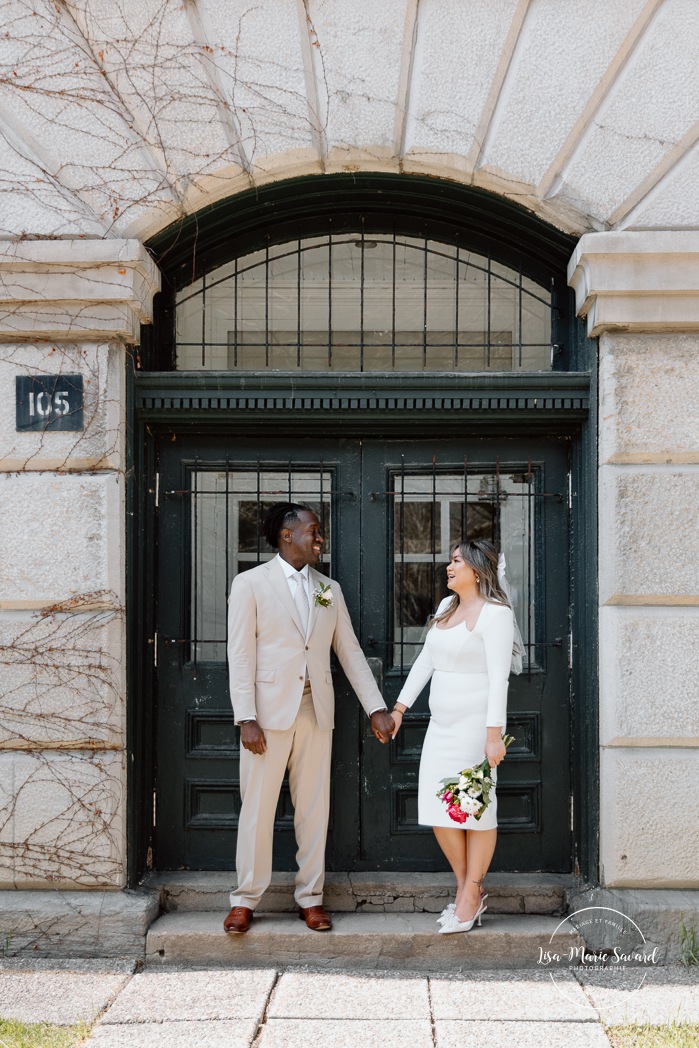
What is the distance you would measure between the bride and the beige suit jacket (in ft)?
1.39

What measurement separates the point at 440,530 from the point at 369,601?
0.56m

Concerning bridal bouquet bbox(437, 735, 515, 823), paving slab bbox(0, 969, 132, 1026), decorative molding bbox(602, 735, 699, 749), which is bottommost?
paving slab bbox(0, 969, 132, 1026)

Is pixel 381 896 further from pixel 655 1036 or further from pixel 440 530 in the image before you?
pixel 440 530

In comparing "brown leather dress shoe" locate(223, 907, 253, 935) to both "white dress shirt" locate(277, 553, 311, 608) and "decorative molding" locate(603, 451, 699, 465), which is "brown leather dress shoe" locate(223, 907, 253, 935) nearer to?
"white dress shirt" locate(277, 553, 311, 608)

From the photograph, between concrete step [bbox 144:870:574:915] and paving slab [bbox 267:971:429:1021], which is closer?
paving slab [bbox 267:971:429:1021]

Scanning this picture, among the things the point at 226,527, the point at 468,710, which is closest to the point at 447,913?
the point at 468,710

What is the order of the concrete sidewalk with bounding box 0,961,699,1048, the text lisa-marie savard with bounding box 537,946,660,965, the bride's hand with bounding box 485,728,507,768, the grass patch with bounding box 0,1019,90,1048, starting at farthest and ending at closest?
the text lisa-marie savard with bounding box 537,946,660,965 → the bride's hand with bounding box 485,728,507,768 → the concrete sidewalk with bounding box 0,961,699,1048 → the grass patch with bounding box 0,1019,90,1048

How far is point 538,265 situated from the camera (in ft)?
17.4

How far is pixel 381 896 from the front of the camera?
4.96 meters

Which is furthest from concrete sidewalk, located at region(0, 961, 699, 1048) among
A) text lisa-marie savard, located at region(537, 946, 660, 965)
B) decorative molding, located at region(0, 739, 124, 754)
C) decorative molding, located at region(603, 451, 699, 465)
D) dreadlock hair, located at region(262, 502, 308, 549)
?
decorative molding, located at region(603, 451, 699, 465)

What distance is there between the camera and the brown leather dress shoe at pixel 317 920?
15.2ft

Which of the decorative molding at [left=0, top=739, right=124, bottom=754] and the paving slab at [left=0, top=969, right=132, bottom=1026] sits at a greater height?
the decorative molding at [left=0, top=739, right=124, bottom=754]

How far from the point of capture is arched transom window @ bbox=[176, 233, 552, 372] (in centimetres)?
528

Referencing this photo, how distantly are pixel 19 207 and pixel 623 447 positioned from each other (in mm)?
3312
